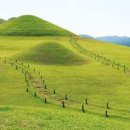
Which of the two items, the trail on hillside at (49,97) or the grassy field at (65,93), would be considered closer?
the grassy field at (65,93)

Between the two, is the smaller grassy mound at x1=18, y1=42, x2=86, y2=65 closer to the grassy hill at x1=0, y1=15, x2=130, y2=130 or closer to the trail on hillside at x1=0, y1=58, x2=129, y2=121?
the grassy hill at x1=0, y1=15, x2=130, y2=130

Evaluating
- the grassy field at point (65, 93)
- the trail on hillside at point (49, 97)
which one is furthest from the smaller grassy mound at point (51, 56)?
the trail on hillside at point (49, 97)

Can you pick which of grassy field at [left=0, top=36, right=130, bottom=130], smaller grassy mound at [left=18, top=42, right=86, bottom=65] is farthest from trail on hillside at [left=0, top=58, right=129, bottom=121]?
smaller grassy mound at [left=18, top=42, right=86, bottom=65]

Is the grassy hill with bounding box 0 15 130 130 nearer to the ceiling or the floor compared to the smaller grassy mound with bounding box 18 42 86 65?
nearer to the floor

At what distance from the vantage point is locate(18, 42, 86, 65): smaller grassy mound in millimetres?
99600

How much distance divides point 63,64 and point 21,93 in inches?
1338

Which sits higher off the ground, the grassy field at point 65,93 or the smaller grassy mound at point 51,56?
the smaller grassy mound at point 51,56

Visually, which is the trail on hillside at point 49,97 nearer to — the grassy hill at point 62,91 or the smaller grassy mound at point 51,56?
the grassy hill at point 62,91

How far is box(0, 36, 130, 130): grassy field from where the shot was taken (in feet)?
144

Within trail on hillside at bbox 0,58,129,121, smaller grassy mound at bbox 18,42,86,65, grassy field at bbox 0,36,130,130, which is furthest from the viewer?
smaller grassy mound at bbox 18,42,86,65

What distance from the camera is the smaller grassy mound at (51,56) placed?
9960 centimetres

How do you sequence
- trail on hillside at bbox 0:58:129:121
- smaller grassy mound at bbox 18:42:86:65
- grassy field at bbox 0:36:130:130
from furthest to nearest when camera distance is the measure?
smaller grassy mound at bbox 18:42:86:65
trail on hillside at bbox 0:58:129:121
grassy field at bbox 0:36:130:130

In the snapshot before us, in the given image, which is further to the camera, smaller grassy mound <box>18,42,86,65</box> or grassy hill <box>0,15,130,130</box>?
smaller grassy mound <box>18,42,86,65</box>

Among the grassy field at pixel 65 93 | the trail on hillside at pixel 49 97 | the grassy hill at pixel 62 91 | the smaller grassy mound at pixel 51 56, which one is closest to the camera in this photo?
the grassy field at pixel 65 93
